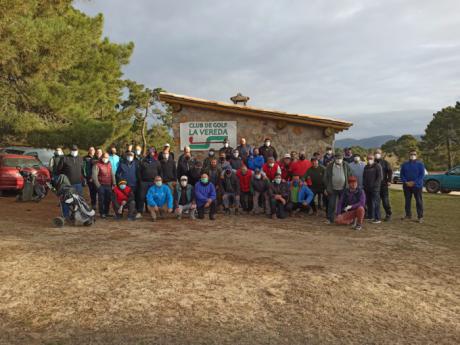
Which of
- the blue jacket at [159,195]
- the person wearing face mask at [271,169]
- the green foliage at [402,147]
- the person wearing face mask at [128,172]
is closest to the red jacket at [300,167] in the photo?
the person wearing face mask at [271,169]

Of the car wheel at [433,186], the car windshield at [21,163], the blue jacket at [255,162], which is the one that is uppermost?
the car windshield at [21,163]

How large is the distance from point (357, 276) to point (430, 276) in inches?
40.0

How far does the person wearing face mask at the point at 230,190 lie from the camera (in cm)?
876

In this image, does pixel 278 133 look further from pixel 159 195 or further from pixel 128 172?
pixel 128 172

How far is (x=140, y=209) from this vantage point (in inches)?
334

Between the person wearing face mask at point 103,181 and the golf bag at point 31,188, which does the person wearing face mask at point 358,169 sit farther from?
the golf bag at point 31,188

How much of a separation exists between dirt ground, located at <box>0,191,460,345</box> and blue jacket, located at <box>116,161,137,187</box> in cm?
178

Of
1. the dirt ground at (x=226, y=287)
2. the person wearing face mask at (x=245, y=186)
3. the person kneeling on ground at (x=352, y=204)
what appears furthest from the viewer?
the person wearing face mask at (x=245, y=186)

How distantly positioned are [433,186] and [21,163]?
61.1ft

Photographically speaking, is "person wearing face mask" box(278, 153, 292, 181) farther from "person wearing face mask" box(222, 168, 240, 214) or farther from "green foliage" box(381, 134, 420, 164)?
"green foliage" box(381, 134, 420, 164)

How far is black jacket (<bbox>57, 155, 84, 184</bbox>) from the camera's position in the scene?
776 centimetres

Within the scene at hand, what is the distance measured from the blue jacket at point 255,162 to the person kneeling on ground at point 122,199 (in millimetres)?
3497

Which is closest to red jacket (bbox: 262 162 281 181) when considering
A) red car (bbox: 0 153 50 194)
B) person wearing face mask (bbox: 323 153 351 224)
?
person wearing face mask (bbox: 323 153 351 224)

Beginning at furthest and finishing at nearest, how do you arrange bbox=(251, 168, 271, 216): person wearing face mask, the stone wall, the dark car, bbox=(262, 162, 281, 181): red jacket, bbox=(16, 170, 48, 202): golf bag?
the dark car → the stone wall → bbox=(16, 170, 48, 202): golf bag → bbox=(262, 162, 281, 181): red jacket → bbox=(251, 168, 271, 216): person wearing face mask
